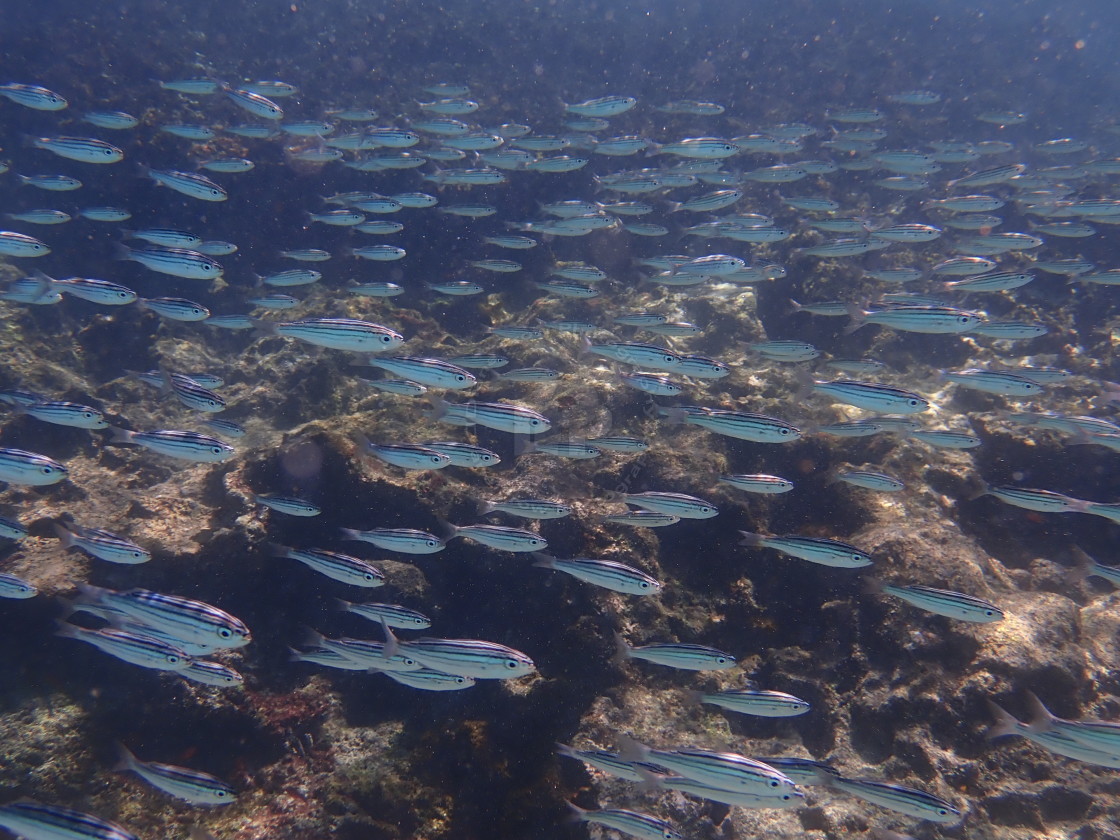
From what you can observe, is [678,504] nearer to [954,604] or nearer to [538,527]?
[538,527]

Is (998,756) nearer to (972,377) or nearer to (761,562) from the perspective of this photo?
(761,562)

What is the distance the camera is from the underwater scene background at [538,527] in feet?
15.8

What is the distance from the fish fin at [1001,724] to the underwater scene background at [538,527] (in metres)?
0.13

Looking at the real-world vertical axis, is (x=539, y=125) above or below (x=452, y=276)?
above

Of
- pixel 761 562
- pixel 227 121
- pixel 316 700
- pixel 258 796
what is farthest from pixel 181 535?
pixel 227 121

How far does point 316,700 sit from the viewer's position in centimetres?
588

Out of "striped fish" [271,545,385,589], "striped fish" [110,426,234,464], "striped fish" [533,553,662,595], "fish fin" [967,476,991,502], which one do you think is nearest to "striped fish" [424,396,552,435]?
"striped fish" [533,553,662,595]

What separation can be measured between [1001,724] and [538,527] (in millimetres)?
4666

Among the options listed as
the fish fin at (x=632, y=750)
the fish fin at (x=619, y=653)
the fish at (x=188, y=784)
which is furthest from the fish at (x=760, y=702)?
the fish at (x=188, y=784)

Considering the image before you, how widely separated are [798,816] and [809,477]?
158 inches

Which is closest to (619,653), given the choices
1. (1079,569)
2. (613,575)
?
(613,575)

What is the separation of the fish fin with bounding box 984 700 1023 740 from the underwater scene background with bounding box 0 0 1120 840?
5.2 inches

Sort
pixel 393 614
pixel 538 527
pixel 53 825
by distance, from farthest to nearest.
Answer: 1. pixel 538 527
2. pixel 393 614
3. pixel 53 825

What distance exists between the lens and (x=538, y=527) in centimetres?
648
